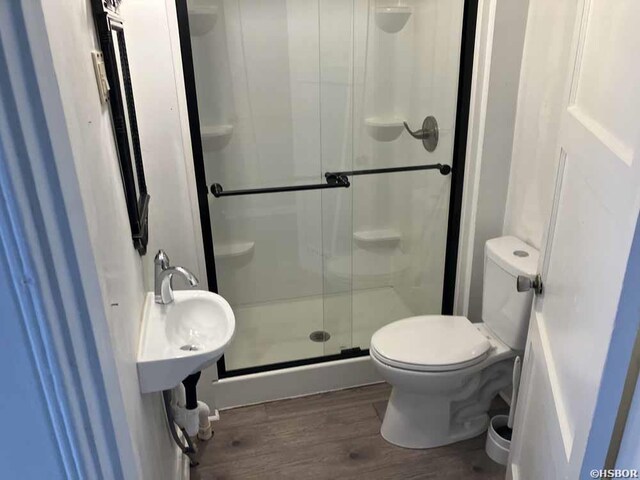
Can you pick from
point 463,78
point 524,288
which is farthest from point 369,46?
point 524,288

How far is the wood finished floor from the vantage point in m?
1.96

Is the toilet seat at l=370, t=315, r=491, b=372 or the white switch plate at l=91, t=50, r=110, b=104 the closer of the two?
the white switch plate at l=91, t=50, r=110, b=104

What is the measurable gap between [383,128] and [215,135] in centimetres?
85

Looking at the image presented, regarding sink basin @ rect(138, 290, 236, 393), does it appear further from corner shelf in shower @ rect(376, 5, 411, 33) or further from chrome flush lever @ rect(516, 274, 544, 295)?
corner shelf in shower @ rect(376, 5, 411, 33)

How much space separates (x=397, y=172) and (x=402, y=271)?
0.57m

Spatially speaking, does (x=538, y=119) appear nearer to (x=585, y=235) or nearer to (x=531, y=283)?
(x=531, y=283)

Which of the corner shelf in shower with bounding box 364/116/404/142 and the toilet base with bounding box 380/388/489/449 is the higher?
the corner shelf in shower with bounding box 364/116/404/142

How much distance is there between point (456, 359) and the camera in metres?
1.90

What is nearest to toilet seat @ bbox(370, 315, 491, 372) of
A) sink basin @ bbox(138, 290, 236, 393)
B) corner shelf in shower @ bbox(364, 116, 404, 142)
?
sink basin @ bbox(138, 290, 236, 393)

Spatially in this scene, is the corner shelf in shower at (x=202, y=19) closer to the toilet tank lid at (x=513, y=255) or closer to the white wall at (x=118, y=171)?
the white wall at (x=118, y=171)

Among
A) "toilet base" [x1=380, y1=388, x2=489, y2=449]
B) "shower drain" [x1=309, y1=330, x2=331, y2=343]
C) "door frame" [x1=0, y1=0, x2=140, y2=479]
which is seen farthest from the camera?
"shower drain" [x1=309, y1=330, x2=331, y2=343]

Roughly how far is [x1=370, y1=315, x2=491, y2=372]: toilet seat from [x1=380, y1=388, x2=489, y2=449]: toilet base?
0.20 m

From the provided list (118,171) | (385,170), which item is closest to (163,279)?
(118,171)

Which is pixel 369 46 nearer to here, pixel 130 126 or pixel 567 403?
pixel 130 126
